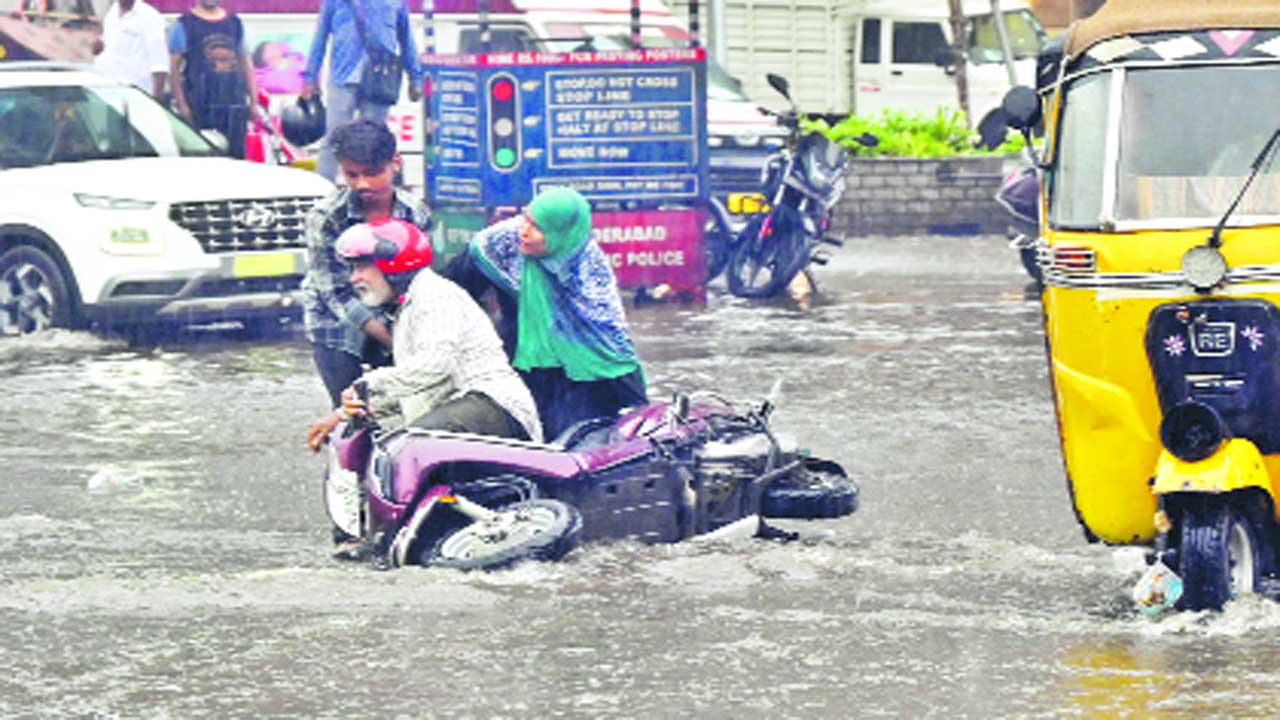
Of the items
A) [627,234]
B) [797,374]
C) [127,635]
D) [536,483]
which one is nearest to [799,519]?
[536,483]

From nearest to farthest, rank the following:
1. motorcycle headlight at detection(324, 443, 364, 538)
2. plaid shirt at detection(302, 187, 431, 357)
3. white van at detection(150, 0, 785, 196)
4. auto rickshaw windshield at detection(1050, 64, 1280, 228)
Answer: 1. auto rickshaw windshield at detection(1050, 64, 1280, 228)
2. motorcycle headlight at detection(324, 443, 364, 538)
3. plaid shirt at detection(302, 187, 431, 357)
4. white van at detection(150, 0, 785, 196)

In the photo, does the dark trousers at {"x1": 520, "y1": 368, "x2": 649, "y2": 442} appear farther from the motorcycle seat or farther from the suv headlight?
the suv headlight

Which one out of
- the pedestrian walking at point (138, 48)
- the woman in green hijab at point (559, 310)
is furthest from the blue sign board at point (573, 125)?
the woman in green hijab at point (559, 310)

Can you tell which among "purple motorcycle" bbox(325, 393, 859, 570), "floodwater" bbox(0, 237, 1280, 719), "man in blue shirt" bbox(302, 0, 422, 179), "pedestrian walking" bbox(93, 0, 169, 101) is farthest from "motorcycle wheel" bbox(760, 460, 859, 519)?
"pedestrian walking" bbox(93, 0, 169, 101)

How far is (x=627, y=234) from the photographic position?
20.4 m

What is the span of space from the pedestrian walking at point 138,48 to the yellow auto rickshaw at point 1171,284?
45.7 ft

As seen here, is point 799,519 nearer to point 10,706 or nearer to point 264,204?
point 10,706

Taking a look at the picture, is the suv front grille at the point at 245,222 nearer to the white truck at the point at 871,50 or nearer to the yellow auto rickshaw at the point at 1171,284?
the yellow auto rickshaw at the point at 1171,284

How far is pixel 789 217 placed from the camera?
20812mm

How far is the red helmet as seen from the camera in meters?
10.4

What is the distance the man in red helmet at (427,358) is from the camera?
33.7 ft

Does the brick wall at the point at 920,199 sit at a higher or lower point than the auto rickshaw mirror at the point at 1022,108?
lower

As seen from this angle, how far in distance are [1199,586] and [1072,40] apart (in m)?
1.95

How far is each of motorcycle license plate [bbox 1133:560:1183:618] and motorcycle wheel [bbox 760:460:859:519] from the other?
196 centimetres
